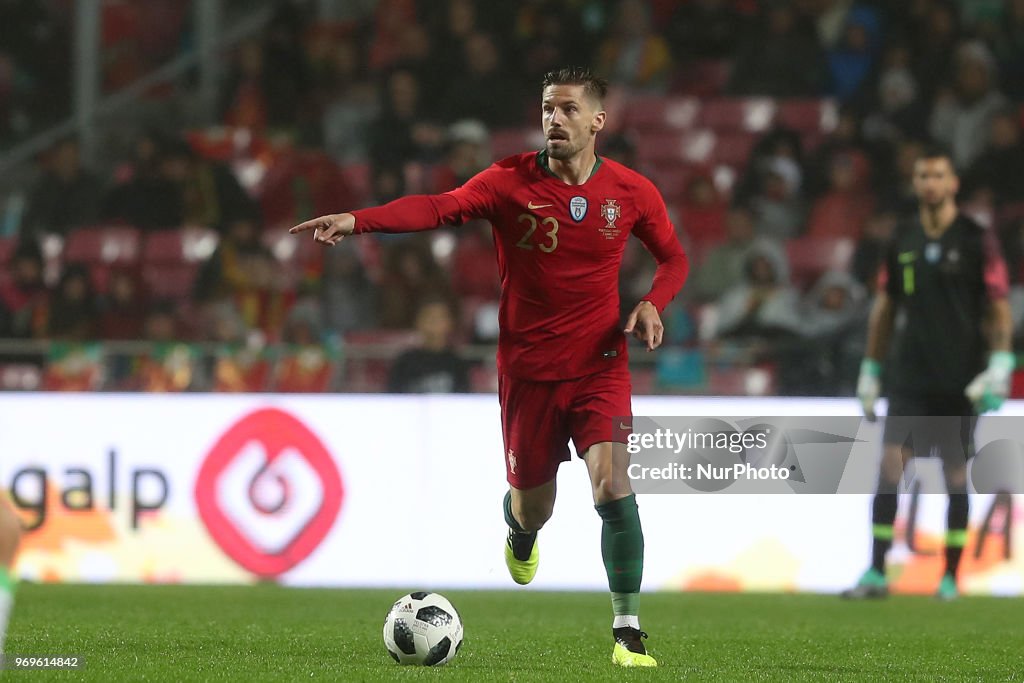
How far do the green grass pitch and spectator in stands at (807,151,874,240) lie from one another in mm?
4654

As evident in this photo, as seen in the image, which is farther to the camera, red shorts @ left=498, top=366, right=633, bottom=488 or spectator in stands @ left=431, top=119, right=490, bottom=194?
spectator in stands @ left=431, top=119, right=490, bottom=194

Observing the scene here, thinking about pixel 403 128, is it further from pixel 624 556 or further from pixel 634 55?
pixel 624 556

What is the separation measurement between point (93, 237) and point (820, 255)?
6.23m

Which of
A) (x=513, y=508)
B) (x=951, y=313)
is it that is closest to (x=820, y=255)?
(x=951, y=313)

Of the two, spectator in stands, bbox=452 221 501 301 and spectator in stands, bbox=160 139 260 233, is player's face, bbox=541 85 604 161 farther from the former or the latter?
spectator in stands, bbox=160 139 260 233

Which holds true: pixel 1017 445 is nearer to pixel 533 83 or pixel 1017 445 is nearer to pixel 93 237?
pixel 533 83

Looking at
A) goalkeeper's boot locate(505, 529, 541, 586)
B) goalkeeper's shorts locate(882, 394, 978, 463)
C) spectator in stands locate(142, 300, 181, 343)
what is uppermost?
spectator in stands locate(142, 300, 181, 343)

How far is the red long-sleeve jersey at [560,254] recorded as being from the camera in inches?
243

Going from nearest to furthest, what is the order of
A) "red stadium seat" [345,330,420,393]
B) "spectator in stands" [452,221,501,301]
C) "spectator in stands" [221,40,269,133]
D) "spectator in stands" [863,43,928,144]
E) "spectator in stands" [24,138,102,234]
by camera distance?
"red stadium seat" [345,330,420,393]
"spectator in stands" [452,221,501,301]
"spectator in stands" [863,43,928,144]
"spectator in stands" [24,138,102,234]
"spectator in stands" [221,40,269,133]

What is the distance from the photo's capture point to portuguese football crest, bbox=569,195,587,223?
20.2ft

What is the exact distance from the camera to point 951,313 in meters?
9.02

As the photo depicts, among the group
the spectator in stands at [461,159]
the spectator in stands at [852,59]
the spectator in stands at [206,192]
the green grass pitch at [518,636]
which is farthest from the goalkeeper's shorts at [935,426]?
the spectator in stands at [206,192]

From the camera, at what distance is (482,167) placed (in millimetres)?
13531

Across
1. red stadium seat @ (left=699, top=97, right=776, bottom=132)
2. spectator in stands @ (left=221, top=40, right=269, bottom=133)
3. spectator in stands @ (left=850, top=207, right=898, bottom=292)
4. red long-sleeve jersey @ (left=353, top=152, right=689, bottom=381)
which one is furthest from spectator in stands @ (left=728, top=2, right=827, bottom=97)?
red long-sleeve jersey @ (left=353, top=152, right=689, bottom=381)
